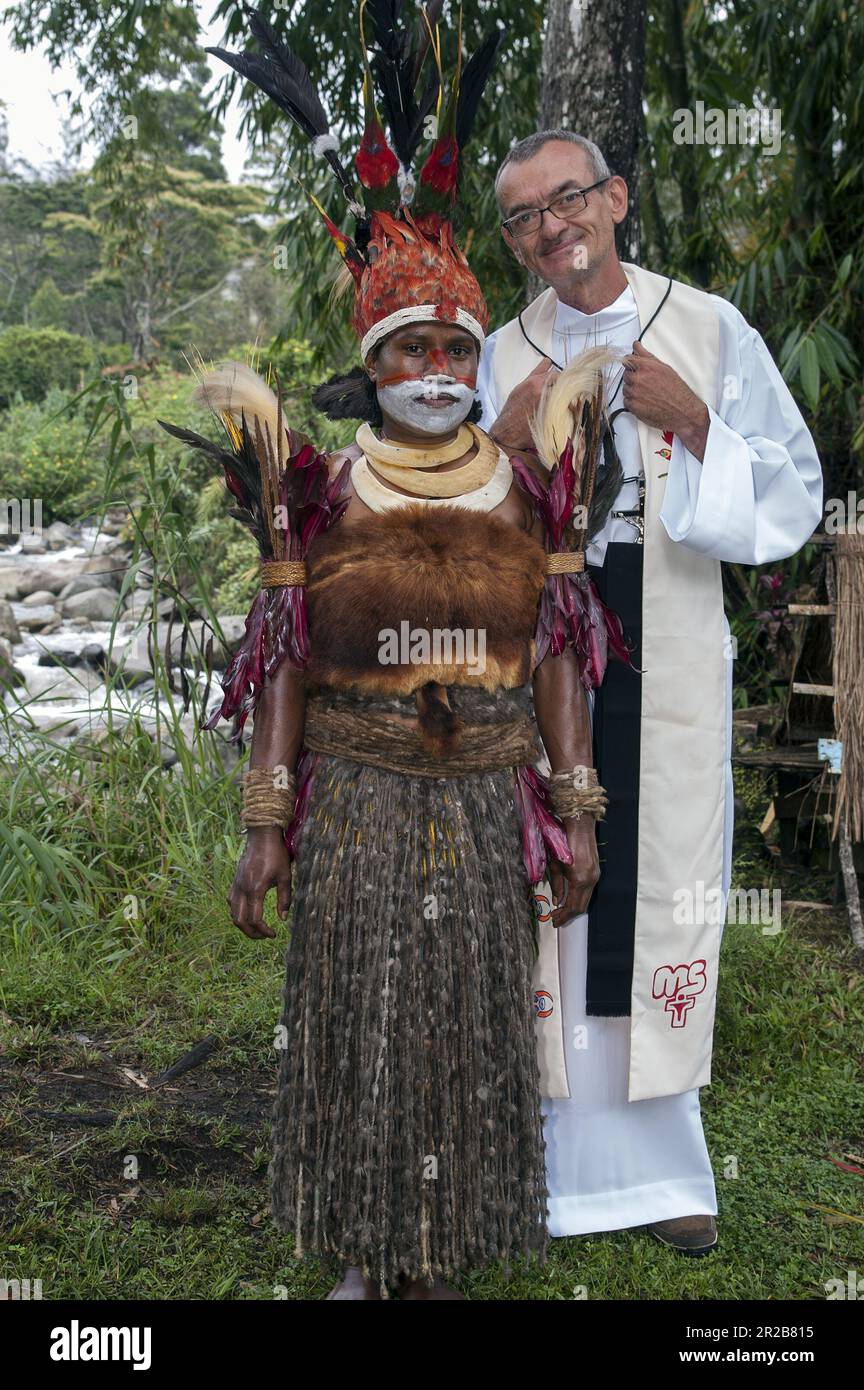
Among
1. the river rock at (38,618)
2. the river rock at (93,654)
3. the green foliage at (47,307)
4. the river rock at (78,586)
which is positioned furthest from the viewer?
the green foliage at (47,307)

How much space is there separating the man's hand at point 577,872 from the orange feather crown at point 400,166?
927 mm

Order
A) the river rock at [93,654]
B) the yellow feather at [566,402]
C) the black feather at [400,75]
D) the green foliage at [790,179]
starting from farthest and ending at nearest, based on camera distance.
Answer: the river rock at [93,654] < the green foliage at [790,179] < the yellow feather at [566,402] < the black feather at [400,75]

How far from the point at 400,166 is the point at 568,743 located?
1.11m

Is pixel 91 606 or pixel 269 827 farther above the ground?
pixel 269 827

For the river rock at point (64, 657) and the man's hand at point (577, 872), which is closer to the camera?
the man's hand at point (577, 872)

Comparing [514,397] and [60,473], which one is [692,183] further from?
[60,473]

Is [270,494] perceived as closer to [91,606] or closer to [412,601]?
[412,601]

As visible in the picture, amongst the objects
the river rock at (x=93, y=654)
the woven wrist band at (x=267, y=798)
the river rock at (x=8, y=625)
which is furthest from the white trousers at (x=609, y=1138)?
the river rock at (x=8, y=625)

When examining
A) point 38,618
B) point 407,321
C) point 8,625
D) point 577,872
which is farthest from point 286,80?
point 38,618

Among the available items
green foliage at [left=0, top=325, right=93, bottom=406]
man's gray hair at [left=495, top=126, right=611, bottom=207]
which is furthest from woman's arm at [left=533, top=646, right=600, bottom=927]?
green foliage at [left=0, top=325, right=93, bottom=406]

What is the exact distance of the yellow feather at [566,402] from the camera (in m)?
2.40

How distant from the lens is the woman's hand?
2.26 meters

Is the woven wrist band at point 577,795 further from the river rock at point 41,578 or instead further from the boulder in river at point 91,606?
the river rock at point 41,578

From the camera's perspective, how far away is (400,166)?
7.68ft
